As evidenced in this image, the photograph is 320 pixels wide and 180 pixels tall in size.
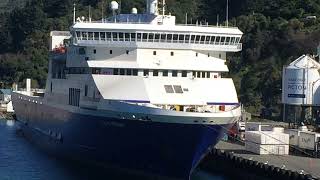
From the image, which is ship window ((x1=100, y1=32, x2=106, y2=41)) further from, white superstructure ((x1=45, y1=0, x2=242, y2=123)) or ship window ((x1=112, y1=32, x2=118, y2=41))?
ship window ((x1=112, y1=32, x2=118, y2=41))

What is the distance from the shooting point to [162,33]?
127 ft

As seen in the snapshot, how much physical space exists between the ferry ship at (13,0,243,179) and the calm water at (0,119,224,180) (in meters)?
0.73

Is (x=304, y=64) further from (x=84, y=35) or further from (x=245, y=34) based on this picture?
(x=245, y=34)

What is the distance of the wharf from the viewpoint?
37312mm

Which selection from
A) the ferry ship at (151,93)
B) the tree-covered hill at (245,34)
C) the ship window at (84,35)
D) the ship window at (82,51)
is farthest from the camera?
the tree-covered hill at (245,34)

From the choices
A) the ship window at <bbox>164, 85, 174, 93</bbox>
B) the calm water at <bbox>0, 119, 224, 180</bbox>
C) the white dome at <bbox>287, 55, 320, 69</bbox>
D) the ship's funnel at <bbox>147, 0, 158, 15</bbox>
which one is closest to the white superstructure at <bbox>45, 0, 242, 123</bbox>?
the ship window at <bbox>164, 85, 174, 93</bbox>

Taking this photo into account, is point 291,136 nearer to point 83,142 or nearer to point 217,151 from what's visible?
point 217,151

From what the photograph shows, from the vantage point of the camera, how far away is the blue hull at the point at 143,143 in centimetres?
3559

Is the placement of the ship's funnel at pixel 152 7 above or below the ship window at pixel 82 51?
above

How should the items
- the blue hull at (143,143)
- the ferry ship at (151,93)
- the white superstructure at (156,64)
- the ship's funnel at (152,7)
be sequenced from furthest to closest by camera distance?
the ship's funnel at (152,7), the white superstructure at (156,64), the ferry ship at (151,93), the blue hull at (143,143)

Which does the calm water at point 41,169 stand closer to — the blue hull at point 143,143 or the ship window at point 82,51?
the blue hull at point 143,143

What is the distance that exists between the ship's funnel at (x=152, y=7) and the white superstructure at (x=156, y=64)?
12 cm

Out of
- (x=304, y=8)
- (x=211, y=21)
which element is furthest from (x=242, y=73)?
(x=211, y=21)

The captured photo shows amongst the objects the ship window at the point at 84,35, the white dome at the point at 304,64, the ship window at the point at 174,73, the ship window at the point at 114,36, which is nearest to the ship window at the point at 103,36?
the ship window at the point at 114,36
